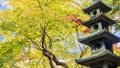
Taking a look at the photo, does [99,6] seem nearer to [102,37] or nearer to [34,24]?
[102,37]

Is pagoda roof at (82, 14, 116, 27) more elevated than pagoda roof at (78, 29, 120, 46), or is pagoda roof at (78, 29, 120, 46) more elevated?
pagoda roof at (82, 14, 116, 27)

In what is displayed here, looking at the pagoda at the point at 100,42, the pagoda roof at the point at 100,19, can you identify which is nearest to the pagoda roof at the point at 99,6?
the pagoda at the point at 100,42

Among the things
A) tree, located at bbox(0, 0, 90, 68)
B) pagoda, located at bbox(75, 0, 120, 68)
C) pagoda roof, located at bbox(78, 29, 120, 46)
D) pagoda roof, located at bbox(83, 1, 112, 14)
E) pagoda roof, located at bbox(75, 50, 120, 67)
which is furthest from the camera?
tree, located at bbox(0, 0, 90, 68)

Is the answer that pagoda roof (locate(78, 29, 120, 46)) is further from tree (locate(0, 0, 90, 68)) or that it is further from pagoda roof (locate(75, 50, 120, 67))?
tree (locate(0, 0, 90, 68))

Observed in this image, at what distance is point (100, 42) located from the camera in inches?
750

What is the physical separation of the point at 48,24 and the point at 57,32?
4.72ft

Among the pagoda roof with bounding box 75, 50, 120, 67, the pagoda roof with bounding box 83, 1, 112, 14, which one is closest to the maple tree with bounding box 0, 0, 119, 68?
the pagoda roof with bounding box 83, 1, 112, 14

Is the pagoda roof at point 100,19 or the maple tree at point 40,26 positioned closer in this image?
the pagoda roof at point 100,19

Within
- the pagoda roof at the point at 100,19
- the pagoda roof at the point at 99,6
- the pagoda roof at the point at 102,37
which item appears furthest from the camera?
the pagoda roof at the point at 99,6

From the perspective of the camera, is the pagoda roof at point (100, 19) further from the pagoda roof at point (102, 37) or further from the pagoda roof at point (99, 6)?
the pagoda roof at point (99, 6)

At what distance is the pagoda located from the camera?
59.7 feet

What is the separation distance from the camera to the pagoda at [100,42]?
18.2 metres

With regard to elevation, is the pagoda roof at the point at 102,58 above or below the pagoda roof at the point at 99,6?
below

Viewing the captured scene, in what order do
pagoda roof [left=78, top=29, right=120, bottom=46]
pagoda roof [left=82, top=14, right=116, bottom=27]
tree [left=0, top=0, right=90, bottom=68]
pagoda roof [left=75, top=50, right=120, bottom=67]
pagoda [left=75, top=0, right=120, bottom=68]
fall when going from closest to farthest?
pagoda roof [left=75, top=50, right=120, bottom=67] → pagoda [left=75, top=0, right=120, bottom=68] → pagoda roof [left=78, top=29, right=120, bottom=46] → pagoda roof [left=82, top=14, right=116, bottom=27] → tree [left=0, top=0, right=90, bottom=68]
